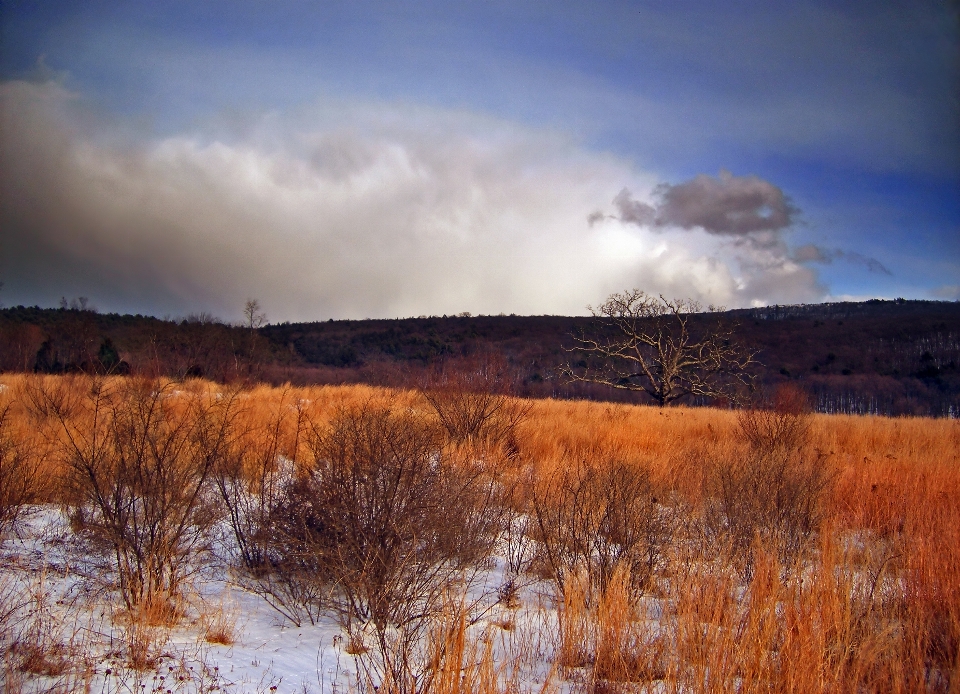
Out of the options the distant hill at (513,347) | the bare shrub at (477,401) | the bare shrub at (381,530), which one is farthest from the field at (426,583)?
the distant hill at (513,347)

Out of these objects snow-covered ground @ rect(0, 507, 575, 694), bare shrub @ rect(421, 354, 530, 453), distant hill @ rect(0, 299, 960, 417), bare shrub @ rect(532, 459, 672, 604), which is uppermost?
distant hill @ rect(0, 299, 960, 417)

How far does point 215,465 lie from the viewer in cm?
529

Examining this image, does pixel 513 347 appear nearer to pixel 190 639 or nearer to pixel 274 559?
pixel 274 559

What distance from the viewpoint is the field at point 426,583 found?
123 inches

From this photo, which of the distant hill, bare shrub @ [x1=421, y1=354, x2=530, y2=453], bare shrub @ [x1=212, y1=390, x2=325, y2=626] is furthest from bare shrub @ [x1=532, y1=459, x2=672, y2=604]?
the distant hill

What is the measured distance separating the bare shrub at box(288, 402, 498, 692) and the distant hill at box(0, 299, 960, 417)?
736cm

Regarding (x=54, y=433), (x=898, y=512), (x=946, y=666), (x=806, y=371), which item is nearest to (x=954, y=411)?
(x=806, y=371)

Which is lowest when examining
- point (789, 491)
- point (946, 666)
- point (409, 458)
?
point (946, 666)

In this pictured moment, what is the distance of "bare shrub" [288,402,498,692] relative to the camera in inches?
149

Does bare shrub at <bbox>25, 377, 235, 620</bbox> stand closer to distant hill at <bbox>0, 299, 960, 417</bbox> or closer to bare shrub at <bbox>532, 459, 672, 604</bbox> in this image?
bare shrub at <bbox>532, 459, 672, 604</bbox>

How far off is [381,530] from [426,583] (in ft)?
1.61

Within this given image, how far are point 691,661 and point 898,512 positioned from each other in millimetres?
5179

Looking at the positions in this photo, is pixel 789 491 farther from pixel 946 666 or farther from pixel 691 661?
pixel 691 661

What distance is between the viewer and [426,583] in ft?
13.0
